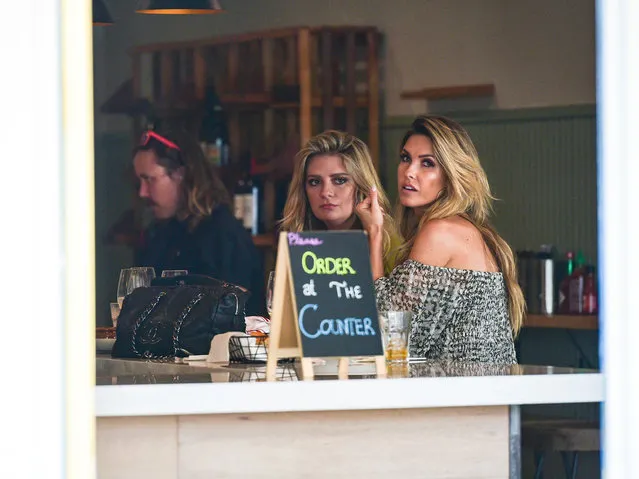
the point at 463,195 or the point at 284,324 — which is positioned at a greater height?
the point at 463,195

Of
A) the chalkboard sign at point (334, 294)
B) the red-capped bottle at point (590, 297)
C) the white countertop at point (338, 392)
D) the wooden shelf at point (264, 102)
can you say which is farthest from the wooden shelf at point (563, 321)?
the chalkboard sign at point (334, 294)

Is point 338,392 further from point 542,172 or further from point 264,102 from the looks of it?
point 264,102

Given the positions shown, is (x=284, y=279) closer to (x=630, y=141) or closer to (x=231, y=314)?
(x=630, y=141)

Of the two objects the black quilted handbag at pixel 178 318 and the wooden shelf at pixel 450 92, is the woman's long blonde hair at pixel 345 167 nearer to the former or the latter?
the black quilted handbag at pixel 178 318

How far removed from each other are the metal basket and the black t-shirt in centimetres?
277

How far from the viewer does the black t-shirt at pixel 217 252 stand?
246 inches

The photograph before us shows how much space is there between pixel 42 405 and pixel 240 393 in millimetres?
A: 373

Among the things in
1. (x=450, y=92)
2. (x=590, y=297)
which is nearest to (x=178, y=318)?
(x=590, y=297)

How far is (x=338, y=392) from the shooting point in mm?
2416

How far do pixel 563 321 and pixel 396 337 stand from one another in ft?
10.6

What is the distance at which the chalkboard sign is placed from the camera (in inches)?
98.0

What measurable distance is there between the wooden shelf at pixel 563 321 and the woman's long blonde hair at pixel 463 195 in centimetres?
196

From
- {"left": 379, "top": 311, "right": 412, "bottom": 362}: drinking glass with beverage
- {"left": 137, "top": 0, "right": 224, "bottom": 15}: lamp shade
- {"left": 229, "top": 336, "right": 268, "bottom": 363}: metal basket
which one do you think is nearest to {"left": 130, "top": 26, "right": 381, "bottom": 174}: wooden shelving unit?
{"left": 137, "top": 0, "right": 224, "bottom": 15}: lamp shade

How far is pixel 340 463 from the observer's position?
2.46 meters
